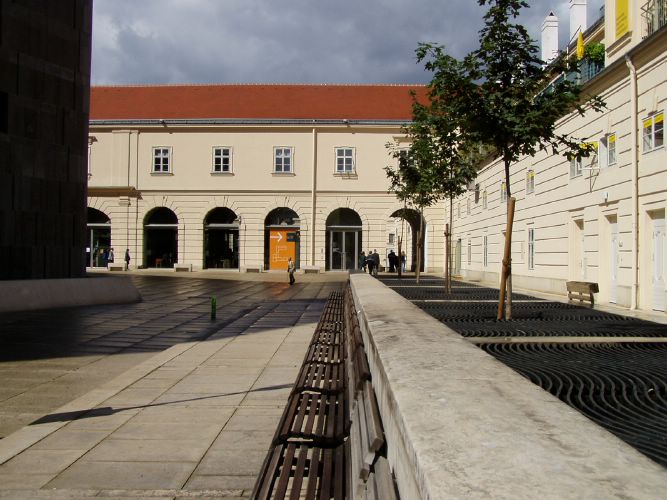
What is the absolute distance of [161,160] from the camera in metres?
42.2

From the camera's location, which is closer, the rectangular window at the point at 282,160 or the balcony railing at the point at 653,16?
the balcony railing at the point at 653,16

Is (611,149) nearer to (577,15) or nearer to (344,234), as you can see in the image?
(577,15)

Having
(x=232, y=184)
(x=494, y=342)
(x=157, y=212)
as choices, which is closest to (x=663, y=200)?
(x=494, y=342)

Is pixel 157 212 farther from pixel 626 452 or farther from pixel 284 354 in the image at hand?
pixel 626 452

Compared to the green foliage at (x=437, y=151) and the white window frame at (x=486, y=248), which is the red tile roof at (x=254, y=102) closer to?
the white window frame at (x=486, y=248)

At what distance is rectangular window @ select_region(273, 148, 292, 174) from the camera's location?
41812 millimetres

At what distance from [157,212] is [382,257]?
598 inches

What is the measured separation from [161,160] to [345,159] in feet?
39.4

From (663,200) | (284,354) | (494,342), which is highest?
(663,200)

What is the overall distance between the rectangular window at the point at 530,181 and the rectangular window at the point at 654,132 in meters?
7.79

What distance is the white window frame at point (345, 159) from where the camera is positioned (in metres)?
41.7

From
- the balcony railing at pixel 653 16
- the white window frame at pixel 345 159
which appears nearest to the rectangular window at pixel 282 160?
the white window frame at pixel 345 159

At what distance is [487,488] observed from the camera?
4.53ft

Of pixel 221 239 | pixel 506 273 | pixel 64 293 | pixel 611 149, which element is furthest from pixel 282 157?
pixel 506 273
